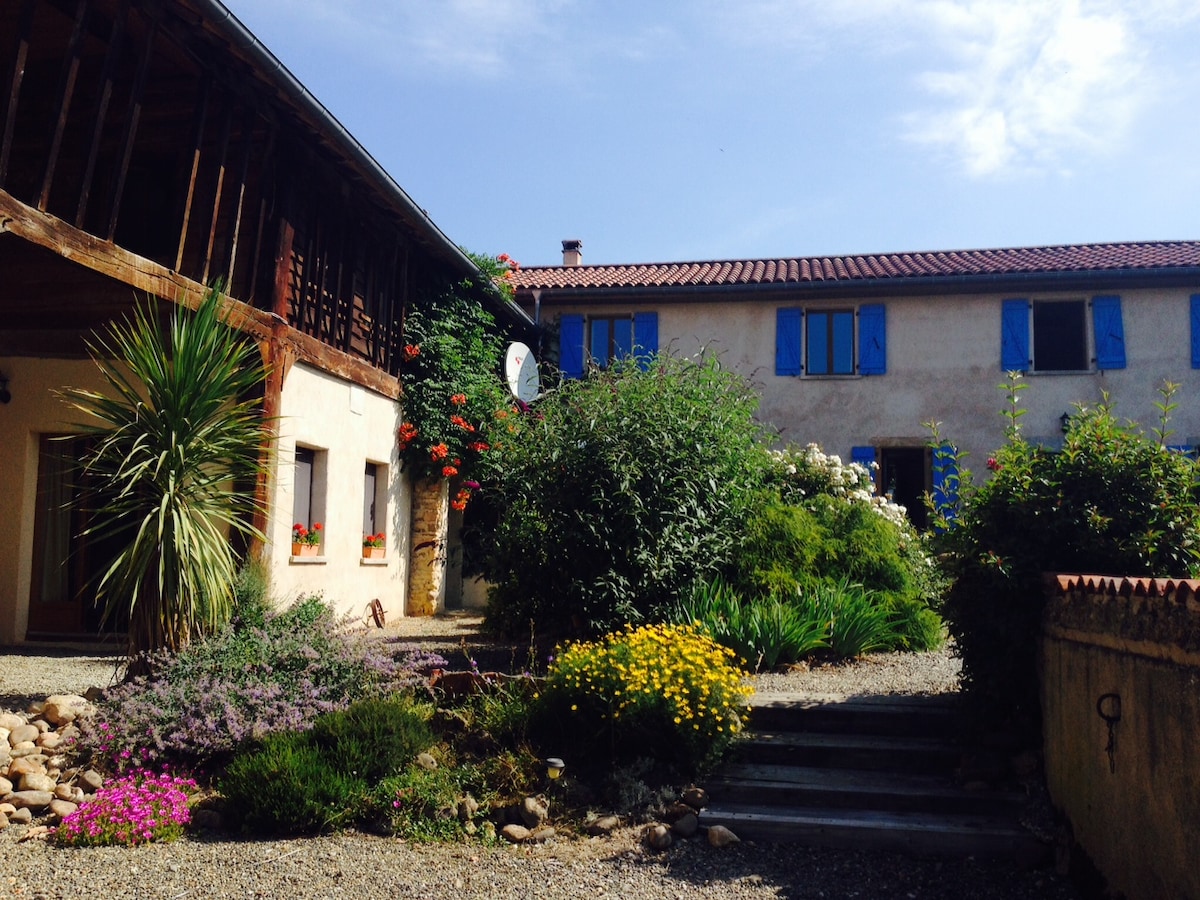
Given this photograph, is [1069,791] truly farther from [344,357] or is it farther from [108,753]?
[344,357]

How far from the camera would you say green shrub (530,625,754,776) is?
5477mm

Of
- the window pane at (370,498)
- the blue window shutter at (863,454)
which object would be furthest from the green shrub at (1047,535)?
the blue window shutter at (863,454)

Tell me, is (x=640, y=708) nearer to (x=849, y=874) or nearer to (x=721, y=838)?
(x=721, y=838)

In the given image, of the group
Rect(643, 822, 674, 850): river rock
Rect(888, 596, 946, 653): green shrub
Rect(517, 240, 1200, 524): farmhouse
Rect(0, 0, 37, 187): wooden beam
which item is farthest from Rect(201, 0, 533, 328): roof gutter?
Rect(888, 596, 946, 653): green shrub

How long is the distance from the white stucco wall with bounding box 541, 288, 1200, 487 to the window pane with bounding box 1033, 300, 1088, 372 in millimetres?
268

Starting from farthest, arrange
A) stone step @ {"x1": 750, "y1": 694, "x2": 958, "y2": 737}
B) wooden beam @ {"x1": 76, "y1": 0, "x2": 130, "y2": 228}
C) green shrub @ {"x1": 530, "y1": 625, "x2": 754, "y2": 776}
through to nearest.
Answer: wooden beam @ {"x1": 76, "y1": 0, "x2": 130, "y2": 228}, stone step @ {"x1": 750, "y1": 694, "x2": 958, "y2": 737}, green shrub @ {"x1": 530, "y1": 625, "x2": 754, "y2": 776}

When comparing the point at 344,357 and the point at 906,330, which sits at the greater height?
the point at 906,330

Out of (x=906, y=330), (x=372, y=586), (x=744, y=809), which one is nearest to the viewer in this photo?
(x=744, y=809)

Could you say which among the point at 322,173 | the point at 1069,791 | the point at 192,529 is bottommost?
the point at 1069,791

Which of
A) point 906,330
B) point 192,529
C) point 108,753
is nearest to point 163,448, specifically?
point 192,529

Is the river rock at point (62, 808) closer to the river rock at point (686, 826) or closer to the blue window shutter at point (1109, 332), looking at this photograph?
the river rock at point (686, 826)

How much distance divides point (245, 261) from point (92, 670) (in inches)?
160

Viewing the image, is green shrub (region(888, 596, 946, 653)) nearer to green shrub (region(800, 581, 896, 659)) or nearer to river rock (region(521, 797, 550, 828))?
green shrub (region(800, 581, 896, 659))

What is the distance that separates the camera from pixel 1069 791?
4641 mm
